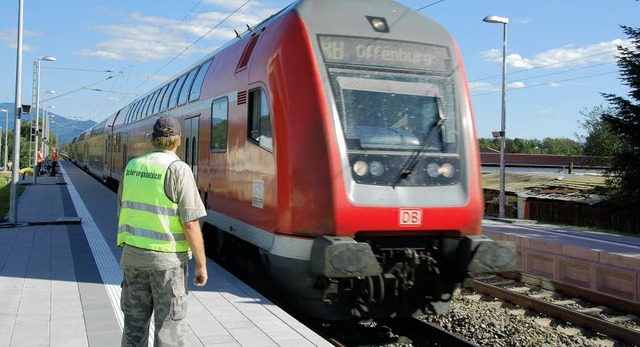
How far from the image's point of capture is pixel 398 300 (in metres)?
6.42

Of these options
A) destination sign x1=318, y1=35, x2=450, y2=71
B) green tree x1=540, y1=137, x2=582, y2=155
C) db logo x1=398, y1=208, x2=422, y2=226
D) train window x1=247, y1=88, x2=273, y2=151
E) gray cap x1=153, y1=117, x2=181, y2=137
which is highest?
green tree x1=540, y1=137, x2=582, y2=155

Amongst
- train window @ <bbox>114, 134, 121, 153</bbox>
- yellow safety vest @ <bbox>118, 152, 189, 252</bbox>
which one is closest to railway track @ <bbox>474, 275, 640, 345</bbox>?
yellow safety vest @ <bbox>118, 152, 189, 252</bbox>

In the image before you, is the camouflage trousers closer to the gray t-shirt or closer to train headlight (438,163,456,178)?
the gray t-shirt

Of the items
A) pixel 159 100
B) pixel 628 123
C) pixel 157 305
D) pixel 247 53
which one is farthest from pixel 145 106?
pixel 628 123

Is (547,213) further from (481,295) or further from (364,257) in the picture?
(364,257)

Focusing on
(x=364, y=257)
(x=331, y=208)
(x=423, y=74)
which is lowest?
(x=364, y=257)

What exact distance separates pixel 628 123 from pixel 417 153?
20.4 metres

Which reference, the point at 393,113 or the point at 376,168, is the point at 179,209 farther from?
the point at 393,113

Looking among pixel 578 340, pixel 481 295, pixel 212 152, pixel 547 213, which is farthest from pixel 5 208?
pixel 547 213

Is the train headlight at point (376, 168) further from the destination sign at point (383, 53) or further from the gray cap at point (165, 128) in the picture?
the gray cap at point (165, 128)

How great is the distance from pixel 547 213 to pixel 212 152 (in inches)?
866

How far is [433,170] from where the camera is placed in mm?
6422

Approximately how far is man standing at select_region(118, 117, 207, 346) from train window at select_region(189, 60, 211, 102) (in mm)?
6210

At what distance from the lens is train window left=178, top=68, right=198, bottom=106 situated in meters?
10.7
